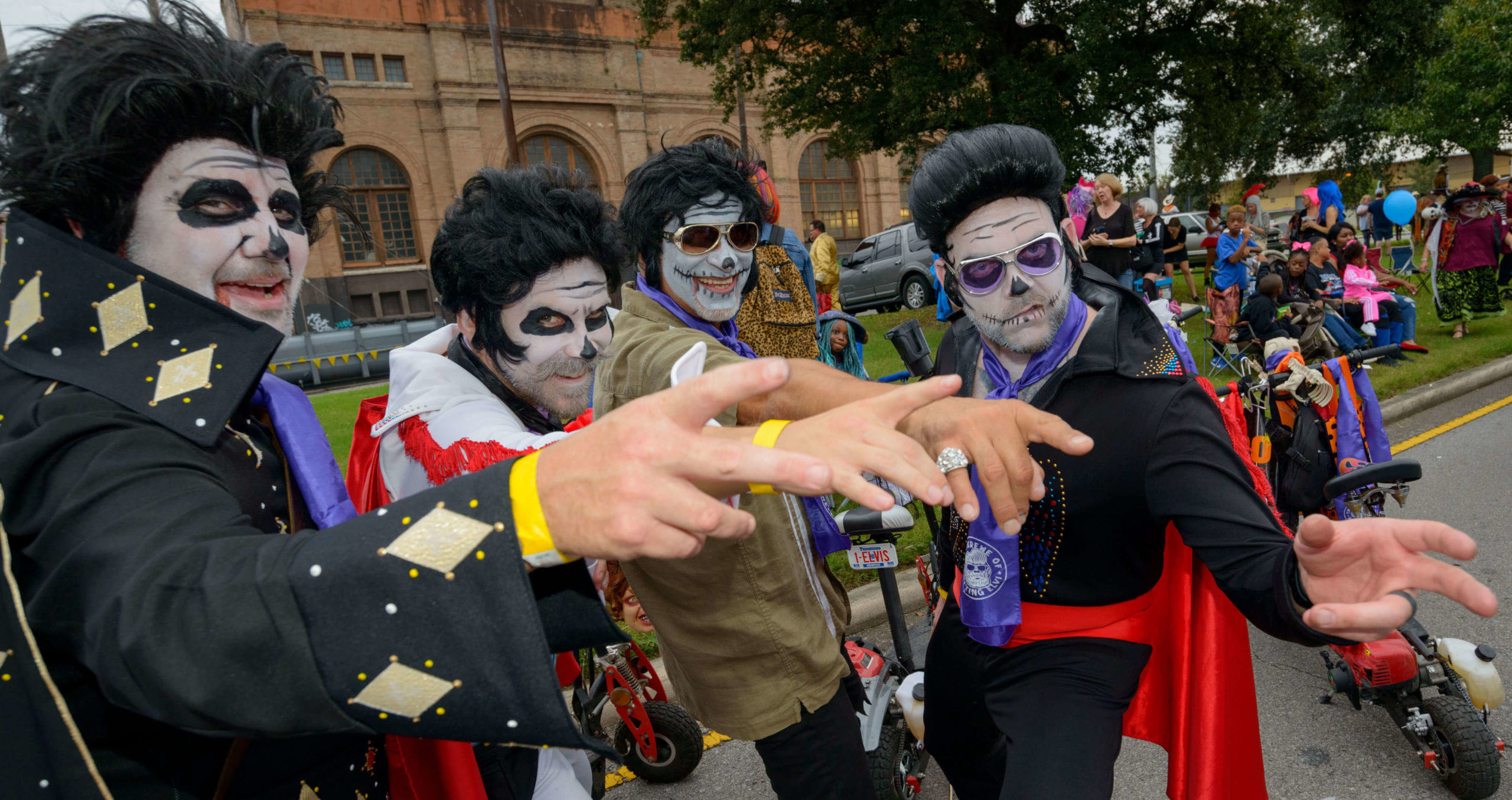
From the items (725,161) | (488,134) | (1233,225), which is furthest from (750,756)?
(488,134)

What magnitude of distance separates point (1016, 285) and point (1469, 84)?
22146 millimetres

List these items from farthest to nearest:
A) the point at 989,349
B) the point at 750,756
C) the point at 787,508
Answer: the point at 750,756 → the point at 989,349 → the point at 787,508

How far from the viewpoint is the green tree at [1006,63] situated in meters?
12.1

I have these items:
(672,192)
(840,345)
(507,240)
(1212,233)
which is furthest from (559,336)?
(1212,233)

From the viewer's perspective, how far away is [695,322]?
8.15 feet

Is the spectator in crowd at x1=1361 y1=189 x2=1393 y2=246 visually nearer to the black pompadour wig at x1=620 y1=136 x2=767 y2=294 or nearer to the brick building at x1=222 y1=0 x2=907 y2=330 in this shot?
the brick building at x1=222 y1=0 x2=907 y2=330

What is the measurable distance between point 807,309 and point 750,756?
2431 mm

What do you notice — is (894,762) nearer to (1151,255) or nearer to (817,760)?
(817,760)

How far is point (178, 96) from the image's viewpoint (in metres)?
1.27

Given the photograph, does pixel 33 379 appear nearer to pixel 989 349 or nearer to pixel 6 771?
pixel 6 771

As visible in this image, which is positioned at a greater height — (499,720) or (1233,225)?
(1233,225)

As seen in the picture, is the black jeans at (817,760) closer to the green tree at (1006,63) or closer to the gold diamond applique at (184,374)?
the gold diamond applique at (184,374)

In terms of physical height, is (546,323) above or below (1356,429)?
above

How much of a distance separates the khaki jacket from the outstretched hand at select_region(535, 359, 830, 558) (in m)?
1.08
